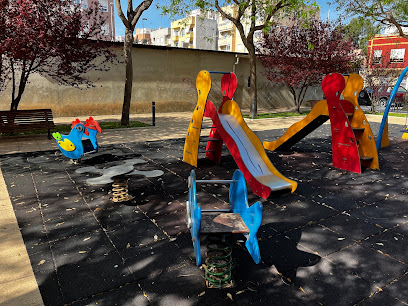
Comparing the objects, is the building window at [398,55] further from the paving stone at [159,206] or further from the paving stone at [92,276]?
the paving stone at [92,276]

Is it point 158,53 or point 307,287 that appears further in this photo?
point 158,53

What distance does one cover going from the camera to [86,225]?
446cm

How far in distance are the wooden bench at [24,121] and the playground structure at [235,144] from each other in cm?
578

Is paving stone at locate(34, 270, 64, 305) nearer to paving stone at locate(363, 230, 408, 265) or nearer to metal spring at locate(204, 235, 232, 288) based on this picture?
metal spring at locate(204, 235, 232, 288)

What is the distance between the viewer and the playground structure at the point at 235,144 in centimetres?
578

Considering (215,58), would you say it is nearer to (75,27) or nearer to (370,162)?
(75,27)

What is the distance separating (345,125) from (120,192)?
5.24 m

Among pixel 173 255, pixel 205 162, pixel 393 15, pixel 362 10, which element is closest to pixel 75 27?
pixel 205 162

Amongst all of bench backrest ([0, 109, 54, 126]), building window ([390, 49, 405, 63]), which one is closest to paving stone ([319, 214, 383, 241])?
bench backrest ([0, 109, 54, 126])

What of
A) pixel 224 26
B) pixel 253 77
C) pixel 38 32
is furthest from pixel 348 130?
pixel 224 26

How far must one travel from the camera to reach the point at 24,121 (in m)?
10.6

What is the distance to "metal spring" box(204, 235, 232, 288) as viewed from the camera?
3.12 meters

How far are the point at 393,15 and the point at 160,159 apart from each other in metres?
17.1

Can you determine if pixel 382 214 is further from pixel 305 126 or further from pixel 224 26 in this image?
pixel 224 26
